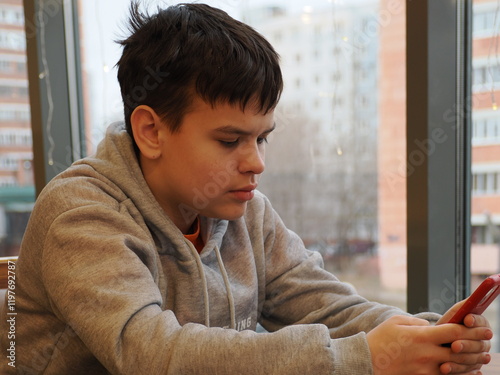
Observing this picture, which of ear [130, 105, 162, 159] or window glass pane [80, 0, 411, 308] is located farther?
window glass pane [80, 0, 411, 308]

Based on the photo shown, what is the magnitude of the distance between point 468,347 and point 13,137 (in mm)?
1805

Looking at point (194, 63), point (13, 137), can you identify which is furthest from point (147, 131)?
point (13, 137)

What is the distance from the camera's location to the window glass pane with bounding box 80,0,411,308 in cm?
144

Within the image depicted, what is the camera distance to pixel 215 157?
0.87m

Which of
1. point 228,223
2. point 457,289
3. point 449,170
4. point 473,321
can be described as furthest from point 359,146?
point 473,321

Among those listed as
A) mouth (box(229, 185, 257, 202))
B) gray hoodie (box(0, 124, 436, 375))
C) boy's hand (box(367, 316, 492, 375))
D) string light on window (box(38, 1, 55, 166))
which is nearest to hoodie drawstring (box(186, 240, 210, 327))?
gray hoodie (box(0, 124, 436, 375))

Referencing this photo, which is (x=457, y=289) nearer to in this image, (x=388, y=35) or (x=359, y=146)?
(x=359, y=146)

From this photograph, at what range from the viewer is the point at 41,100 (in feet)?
5.91

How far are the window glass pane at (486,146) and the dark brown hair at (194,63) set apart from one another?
624 mm

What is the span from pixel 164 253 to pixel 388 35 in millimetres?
873

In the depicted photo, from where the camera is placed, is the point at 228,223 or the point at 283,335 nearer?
the point at 283,335

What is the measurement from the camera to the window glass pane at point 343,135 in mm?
1442

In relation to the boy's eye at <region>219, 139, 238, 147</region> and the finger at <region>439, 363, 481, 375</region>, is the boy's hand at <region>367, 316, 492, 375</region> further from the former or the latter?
the boy's eye at <region>219, 139, 238, 147</region>

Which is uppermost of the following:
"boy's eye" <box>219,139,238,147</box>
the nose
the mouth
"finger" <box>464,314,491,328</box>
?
"boy's eye" <box>219,139,238,147</box>
